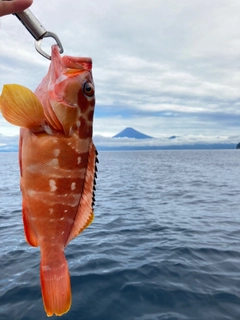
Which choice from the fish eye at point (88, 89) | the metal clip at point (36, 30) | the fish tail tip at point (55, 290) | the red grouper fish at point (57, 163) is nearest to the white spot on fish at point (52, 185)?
the red grouper fish at point (57, 163)

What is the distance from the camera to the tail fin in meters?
2.12

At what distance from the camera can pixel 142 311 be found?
22.8 feet

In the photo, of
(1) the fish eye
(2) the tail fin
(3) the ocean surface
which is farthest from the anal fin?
(3) the ocean surface

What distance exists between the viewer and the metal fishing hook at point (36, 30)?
83.6 inches

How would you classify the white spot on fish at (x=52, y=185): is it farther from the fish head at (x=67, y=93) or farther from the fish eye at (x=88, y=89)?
the fish eye at (x=88, y=89)

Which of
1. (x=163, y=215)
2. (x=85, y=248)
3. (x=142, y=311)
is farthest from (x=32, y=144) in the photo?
(x=163, y=215)

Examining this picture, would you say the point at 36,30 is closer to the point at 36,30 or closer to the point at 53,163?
the point at 36,30

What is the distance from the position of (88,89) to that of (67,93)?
0.16 metres

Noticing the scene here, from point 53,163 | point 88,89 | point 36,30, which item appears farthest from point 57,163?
point 36,30

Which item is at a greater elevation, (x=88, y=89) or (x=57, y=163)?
(x=88, y=89)

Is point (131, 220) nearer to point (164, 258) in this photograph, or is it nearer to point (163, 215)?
point (163, 215)

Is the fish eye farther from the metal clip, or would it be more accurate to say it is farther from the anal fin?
the anal fin

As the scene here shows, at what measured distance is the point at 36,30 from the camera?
7.38 ft

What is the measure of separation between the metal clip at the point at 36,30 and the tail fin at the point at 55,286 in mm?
1553
